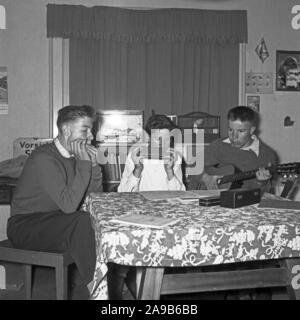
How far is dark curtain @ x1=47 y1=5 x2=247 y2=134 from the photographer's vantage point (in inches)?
166

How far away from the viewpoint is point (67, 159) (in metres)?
2.62

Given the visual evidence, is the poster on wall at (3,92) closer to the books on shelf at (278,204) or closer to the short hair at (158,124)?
the short hair at (158,124)

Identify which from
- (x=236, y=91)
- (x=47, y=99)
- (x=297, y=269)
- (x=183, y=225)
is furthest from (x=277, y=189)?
(x=183, y=225)

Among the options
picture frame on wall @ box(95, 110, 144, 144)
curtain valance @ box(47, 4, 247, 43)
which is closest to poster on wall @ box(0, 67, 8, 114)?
curtain valance @ box(47, 4, 247, 43)

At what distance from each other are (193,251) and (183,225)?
0.34 ft

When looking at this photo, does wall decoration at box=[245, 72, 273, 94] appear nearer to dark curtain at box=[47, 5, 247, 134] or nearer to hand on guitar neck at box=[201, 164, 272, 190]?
dark curtain at box=[47, 5, 247, 134]

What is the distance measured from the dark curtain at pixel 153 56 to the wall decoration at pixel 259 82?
130 mm

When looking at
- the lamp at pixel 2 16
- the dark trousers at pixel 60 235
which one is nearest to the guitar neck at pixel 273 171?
the dark trousers at pixel 60 235

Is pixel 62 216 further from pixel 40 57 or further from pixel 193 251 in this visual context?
pixel 40 57

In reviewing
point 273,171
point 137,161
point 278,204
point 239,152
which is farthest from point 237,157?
point 278,204

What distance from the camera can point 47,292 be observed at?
311 cm

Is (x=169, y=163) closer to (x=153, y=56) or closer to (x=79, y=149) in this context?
(x=79, y=149)

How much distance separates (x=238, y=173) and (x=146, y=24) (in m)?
1.83

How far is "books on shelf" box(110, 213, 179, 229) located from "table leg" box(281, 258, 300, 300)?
1.65 feet
